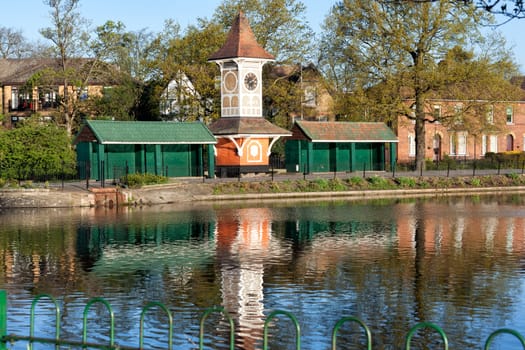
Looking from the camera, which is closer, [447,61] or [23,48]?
[447,61]

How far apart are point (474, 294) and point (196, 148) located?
39.8 metres

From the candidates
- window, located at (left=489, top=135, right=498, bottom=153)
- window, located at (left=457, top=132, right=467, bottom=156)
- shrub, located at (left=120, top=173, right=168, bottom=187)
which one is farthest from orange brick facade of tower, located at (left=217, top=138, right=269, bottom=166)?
window, located at (left=489, top=135, right=498, bottom=153)

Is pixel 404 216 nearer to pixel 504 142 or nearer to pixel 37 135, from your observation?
pixel 37 135

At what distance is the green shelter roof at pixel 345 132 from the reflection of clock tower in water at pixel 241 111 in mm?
3263

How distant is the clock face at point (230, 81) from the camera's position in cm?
6044

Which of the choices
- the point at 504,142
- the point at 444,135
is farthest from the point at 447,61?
the point at 504,142

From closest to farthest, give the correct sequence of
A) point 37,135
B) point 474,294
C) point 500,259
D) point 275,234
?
point 474,294 < point 500,259 < point 275,234 < point 37,135

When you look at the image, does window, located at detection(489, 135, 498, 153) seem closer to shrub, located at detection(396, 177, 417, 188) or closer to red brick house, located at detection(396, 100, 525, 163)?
red brick house, located at detection(396, 100, 525, 163)

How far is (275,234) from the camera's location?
109 ft

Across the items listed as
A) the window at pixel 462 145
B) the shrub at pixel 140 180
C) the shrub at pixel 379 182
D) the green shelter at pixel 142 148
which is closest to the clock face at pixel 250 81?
the green shelter at pixel 142 148

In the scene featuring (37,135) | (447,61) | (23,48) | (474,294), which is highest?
(23,48)

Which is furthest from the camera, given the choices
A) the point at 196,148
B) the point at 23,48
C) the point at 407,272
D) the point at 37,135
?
the point at 23,48

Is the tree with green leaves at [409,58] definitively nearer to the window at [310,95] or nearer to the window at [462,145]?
the window at [310,95]

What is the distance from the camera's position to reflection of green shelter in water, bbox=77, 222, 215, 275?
25406 mm
